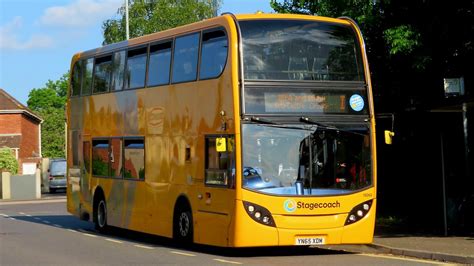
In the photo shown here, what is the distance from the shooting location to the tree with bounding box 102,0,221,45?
64375 mm

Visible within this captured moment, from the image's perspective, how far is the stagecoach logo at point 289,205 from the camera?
15.3 m

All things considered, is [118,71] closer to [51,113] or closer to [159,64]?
[159,64]

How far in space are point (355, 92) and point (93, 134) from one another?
9030 mm

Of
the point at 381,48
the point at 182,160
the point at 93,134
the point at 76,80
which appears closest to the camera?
the point at 182,160

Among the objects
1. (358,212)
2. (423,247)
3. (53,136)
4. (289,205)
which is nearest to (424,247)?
(423,247)

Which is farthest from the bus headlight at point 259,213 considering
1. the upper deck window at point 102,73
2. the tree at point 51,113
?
the tree at point 51,113

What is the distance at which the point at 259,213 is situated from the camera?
15.2 m

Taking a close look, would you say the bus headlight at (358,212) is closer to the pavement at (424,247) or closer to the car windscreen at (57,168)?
the pavement at (424,247)

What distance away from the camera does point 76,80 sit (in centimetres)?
2433

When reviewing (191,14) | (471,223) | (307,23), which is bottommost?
(471,223)

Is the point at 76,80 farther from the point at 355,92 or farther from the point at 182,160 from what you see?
the point at 355,92

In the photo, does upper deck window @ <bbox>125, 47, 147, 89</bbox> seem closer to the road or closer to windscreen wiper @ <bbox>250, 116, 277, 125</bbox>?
the road

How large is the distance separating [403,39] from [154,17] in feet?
154

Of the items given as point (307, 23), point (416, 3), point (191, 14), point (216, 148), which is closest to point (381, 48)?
point (416, 3)
